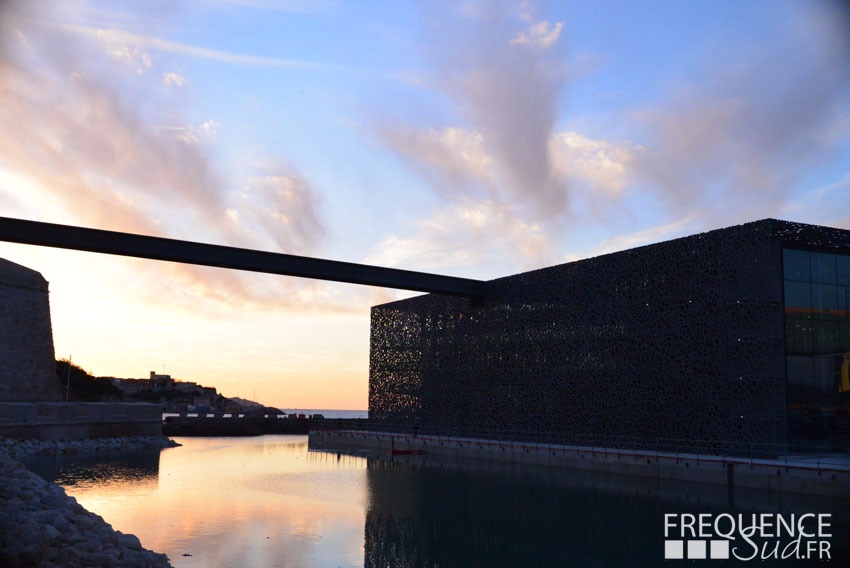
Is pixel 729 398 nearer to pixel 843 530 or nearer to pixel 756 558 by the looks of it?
pixel 843 530

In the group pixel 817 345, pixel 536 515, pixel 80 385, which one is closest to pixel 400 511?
pixel 536 515

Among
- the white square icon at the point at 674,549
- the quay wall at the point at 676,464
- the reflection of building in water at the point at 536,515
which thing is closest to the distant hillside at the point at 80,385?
the quay wall at the point at 676,464

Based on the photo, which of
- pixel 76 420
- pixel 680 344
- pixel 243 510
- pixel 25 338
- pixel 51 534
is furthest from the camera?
pixel 25 338

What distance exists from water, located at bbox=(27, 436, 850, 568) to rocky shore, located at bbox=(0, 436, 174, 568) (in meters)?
1.41

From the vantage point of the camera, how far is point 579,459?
28047 millimetres

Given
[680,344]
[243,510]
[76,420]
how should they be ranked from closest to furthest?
[243,510] → [680,344] → [76,420]

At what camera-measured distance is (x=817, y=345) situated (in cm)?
2603

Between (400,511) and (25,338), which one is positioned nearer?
Answer: (400,511)

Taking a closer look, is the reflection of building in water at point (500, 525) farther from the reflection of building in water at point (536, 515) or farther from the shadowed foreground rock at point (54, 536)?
the shadowed foreground rock at point (54, 536)

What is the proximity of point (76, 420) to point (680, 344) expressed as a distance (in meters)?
28.7

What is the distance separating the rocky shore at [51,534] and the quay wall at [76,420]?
19082mm

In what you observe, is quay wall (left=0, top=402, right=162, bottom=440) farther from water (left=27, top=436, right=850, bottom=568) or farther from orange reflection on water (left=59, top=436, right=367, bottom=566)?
orange reflection on water (left=59, top=436, right=367, bottom=566)

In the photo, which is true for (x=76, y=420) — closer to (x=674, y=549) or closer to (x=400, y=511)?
(x=400, y=511)

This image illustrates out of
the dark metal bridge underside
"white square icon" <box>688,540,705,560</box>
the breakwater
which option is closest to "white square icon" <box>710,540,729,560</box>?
"white square icon" <box>688,540,705,560</box>
